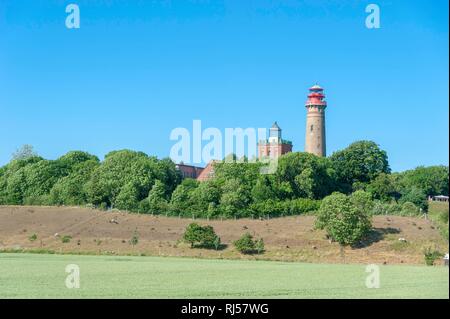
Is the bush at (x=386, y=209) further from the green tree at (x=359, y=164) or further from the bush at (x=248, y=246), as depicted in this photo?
the bush at (x=248, y=246)

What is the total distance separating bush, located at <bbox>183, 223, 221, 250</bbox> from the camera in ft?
203

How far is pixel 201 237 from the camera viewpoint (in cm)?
6188

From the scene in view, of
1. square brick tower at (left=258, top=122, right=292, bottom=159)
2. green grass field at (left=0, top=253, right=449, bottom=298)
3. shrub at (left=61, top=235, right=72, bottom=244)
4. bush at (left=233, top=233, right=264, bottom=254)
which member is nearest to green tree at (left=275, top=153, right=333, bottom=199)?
square brick tower at (left=258, top=122, right=292, bottom=159)

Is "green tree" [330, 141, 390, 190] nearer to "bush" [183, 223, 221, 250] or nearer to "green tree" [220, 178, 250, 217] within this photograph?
"green tree" [220, 178, 250, 217]

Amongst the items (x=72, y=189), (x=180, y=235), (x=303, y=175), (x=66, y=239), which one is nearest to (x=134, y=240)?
(x=180, y=235)

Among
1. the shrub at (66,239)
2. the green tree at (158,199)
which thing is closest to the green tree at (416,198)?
the green tree at (158,199)

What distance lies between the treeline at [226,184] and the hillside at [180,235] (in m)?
3.81

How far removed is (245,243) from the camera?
60.8 m

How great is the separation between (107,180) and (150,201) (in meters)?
7.44

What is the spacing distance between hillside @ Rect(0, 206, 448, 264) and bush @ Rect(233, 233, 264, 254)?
0.67 m

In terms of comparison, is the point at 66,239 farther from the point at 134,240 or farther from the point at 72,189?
the point at 72,189

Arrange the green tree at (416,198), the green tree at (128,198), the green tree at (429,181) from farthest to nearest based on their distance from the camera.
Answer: the green tree at (429,181), the green tree at (416,198), the green tree at (128,198)

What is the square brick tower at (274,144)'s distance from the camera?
107 metres
